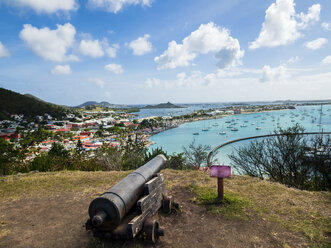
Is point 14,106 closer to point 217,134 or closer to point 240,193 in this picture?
point 217,134

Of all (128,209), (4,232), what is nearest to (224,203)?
(128,209)

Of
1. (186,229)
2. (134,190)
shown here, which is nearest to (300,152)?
(186,229)

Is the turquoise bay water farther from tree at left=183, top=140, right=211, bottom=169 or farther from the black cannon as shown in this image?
the black cannon

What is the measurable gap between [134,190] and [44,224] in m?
2.21

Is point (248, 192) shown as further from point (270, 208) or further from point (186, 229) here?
point (186, 229)

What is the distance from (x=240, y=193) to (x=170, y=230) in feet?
7.54

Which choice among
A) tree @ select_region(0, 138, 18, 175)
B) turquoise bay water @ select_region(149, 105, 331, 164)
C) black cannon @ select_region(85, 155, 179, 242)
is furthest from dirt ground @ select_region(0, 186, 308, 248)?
turquoise bay water @ select_region(149, 105, 331, 164)

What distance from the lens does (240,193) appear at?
491 centimetres

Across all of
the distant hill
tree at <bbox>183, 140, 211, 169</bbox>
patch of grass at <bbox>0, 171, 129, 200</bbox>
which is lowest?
tree at <bbox>183, 140, 211, 169</bbox>

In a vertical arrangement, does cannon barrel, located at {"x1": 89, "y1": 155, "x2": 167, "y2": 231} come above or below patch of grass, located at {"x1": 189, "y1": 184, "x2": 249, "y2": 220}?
above

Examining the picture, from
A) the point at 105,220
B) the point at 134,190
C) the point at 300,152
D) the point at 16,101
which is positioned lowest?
the point at 300,152

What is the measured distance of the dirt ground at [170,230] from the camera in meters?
3.12

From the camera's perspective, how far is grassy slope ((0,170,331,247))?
3.65 m

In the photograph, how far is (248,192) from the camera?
4949 millimetres
